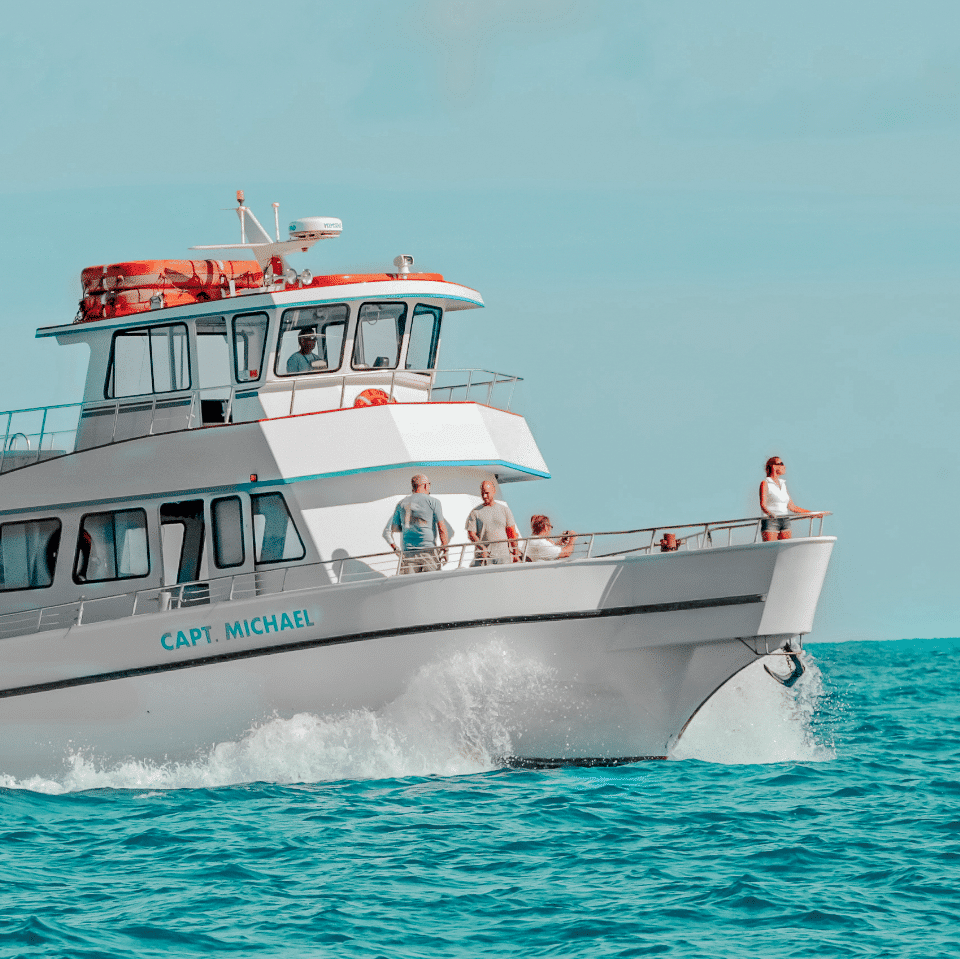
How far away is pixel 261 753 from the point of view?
41.5 ft

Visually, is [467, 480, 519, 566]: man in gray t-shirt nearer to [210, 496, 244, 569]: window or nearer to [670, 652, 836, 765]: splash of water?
[210, 496, 244, 569]: window

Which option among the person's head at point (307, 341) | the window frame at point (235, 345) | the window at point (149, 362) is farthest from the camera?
the window at point (149, 362)

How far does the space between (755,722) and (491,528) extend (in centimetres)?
363

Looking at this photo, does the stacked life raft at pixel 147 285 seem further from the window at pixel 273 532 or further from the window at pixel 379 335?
the window at pixel 273 532

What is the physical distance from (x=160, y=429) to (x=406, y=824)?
18.4 ft

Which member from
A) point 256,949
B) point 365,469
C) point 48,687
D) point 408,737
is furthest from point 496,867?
point 48,687

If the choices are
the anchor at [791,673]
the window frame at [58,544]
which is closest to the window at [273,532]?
the window frame at [58,544]

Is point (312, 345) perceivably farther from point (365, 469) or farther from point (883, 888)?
point (883, 888)

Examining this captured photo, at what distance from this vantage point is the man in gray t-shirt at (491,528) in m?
12.8

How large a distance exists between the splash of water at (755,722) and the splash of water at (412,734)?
7.01 feet

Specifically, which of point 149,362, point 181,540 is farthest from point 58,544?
point 149,362

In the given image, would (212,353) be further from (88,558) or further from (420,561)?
(420,561)

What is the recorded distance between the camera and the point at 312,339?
14.4 m

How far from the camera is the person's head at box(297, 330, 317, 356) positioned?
563 inches
